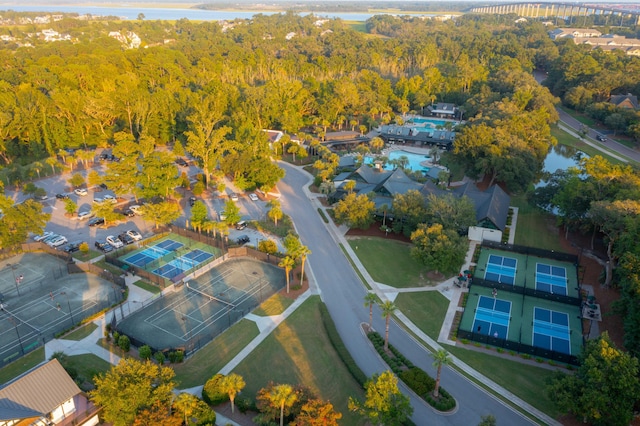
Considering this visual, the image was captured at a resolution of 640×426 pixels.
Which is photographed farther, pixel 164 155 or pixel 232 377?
pixel 164 155

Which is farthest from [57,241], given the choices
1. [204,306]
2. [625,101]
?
[625,101]

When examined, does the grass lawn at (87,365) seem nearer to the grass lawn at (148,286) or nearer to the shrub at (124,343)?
the shrub at (124,343)

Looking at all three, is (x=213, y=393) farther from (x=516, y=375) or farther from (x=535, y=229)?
(x=535, y=229)

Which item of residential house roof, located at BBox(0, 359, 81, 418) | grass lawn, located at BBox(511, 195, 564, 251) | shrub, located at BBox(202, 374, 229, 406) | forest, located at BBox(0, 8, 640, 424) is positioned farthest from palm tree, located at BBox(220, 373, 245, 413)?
grass lawn, located at BBox(511, 195, 564, 251)

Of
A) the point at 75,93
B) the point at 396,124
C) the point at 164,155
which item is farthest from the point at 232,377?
the point at 396,124

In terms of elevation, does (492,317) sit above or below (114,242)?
below

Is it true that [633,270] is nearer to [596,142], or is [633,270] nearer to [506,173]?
[506,173]

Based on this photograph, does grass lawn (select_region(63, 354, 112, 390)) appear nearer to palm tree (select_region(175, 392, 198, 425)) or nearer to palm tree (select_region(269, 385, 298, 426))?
palm tree (select_region(175, 392, 198, 425))
